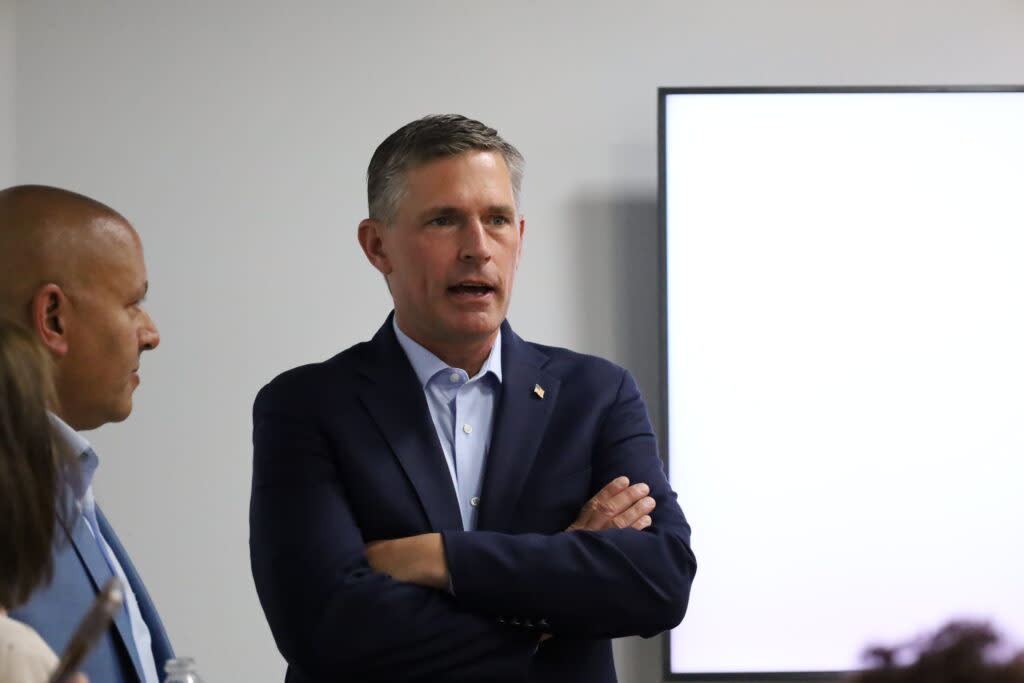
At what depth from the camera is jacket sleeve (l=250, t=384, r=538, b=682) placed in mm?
2168

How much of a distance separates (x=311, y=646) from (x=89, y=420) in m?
0.56

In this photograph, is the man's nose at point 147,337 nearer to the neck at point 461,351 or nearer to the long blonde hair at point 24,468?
the neck at point 461,351

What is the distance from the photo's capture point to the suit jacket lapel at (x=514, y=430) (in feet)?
7.74

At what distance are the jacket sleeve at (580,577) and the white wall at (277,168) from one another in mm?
1675

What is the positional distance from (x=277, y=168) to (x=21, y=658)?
2815 millimetres

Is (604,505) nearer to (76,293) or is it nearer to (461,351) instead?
(461,351)

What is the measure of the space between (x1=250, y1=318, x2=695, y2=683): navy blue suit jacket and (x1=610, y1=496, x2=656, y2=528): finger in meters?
0.04

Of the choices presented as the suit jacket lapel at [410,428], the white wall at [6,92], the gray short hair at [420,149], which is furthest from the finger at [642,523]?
the white wall at [6,92]

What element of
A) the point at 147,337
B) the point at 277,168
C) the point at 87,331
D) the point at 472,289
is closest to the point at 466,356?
the point at 472,289

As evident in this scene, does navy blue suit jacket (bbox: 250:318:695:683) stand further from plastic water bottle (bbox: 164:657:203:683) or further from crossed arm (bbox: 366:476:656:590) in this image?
plastic water bottle (bbox: 164:657:203:683)

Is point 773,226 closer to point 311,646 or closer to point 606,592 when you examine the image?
point 606,592

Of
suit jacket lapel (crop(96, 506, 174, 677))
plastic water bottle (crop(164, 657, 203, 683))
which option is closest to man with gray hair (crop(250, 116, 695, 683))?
suit jacket lapel (crop(96, 506, 174, 677))

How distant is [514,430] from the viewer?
241cm

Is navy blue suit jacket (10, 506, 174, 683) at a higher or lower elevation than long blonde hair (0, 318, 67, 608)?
lower
